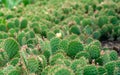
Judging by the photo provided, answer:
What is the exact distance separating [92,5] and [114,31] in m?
1.41

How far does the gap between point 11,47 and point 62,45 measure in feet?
1.38

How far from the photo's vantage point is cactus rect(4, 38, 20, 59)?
8.98 ft

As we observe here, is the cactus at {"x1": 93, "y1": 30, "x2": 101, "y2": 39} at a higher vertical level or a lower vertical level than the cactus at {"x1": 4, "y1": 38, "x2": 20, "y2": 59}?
lower

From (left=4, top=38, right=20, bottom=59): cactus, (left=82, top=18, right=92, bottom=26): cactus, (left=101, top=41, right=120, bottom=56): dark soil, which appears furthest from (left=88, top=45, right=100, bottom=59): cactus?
(left=82, top=18, right=92, bottom=26): cactus

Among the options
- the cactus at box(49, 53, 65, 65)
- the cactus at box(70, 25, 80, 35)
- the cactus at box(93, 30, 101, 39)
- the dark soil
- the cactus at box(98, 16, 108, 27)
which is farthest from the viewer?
the cactus at box(98, 16, 108, 27)

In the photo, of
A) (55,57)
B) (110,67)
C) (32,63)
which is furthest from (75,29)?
(32,63)

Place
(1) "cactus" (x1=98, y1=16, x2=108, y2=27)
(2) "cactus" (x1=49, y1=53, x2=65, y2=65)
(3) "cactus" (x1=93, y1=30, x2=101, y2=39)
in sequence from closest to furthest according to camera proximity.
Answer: (2) "cactus" (x1=49, y1=53, x2=65, y2=65) < (3) "cactus" (x1=93, y1=30, x2=101, y2=39) < (1) "cactus" (x1=98, y1=16, x2=108, y2=27)

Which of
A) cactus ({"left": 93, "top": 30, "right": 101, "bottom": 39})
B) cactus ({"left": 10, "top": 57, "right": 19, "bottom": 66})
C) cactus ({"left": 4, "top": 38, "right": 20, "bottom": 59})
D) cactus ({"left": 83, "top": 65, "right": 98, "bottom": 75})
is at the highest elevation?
cactus ({"left": 4, "top": 38, "right": 20, "bottom": 59})

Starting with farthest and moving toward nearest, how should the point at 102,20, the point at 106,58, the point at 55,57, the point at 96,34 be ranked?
the point at 102,20 → the point at 96,34 → the point at 106,58 → the point at 55,57

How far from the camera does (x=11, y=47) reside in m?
2.79

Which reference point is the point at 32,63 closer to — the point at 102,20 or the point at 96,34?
the point at 96,34

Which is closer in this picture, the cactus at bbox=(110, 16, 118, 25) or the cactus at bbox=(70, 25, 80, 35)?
the cactus at bbox=(70, 25, 80, 35)

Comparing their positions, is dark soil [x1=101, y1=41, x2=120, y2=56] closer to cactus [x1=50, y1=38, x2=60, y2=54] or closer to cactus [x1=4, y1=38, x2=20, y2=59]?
cactus [x1=50, y1=38, x2=60, y2=54]

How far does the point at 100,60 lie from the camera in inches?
109
